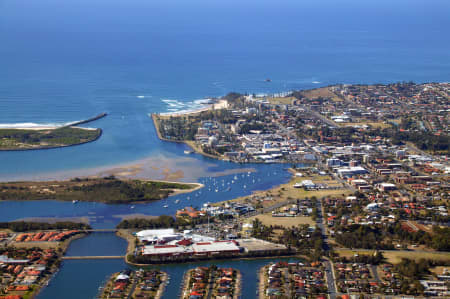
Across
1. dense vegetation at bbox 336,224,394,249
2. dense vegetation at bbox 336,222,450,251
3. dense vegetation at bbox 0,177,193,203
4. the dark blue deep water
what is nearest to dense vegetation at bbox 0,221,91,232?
the dark blue deep water

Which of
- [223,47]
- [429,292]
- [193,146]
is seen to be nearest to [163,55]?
[223,47]

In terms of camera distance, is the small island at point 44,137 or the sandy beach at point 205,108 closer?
the small island at point 44,137

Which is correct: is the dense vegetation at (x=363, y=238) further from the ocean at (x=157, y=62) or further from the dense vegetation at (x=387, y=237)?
A: the ocean at (x=157, y=62)

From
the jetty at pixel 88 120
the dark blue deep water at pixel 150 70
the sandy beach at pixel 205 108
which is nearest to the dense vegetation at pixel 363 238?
the dark blue deep water at pixel 150 70

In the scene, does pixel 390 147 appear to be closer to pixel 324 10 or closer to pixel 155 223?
pixel 155 223

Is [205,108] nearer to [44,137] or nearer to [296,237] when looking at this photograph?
[44,137]

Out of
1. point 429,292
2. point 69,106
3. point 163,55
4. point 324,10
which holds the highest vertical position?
point 324,10
